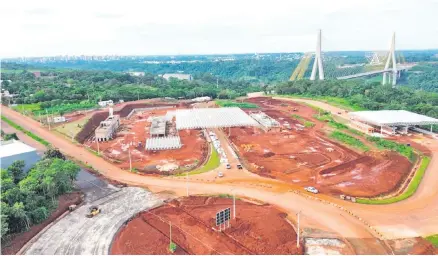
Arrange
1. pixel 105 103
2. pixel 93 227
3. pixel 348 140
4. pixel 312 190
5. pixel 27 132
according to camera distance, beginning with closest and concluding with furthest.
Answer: pixel 93 227 → pixel 312 190 → pixel 348 140 → pixel 27 132 → pixel 105 103

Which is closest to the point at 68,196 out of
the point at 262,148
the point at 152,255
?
the point at 152,255

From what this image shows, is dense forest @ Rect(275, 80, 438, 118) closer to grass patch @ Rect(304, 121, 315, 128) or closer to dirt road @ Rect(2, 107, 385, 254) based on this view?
grass patch @ Rect(304, 121, 315, 128)

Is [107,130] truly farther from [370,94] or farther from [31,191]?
[370,94]

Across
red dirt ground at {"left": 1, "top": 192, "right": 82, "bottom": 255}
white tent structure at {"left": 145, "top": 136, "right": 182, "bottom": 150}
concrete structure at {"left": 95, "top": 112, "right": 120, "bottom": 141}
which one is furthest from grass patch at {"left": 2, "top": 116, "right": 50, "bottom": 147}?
red dirt ground at {"left": 1, "top": 192, "right": 82, "bottom": 255}

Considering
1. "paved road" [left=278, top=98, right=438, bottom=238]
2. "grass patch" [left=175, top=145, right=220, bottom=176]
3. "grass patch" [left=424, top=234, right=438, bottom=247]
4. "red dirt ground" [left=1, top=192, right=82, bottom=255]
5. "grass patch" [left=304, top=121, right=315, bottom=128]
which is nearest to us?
"red dirt ground" [left=1, top=192, right=82, bottom=255]

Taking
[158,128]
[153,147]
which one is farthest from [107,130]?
[153,147]

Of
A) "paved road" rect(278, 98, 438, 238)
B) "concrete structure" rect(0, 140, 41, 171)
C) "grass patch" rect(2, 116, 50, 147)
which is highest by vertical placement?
"concrete structure" rect(0, 140, 41, 171)
